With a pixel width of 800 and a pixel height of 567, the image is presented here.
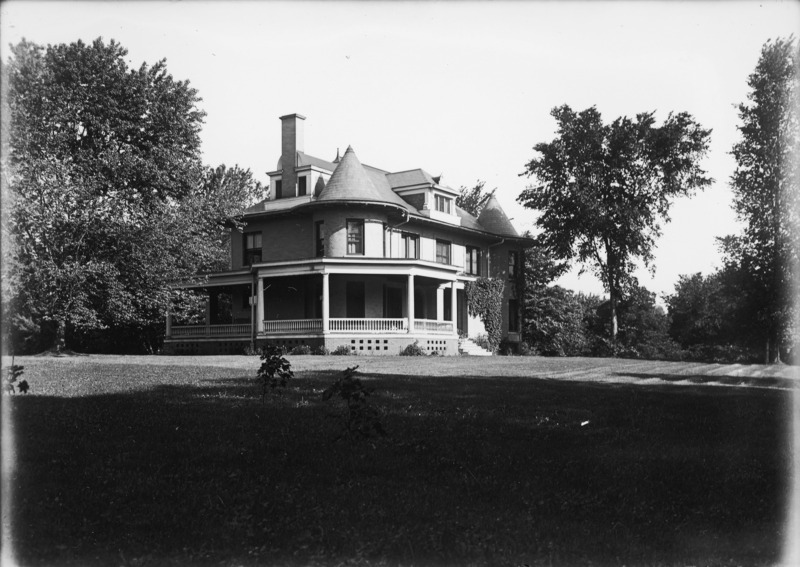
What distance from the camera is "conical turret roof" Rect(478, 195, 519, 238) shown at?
44031 mm

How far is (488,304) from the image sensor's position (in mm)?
41719

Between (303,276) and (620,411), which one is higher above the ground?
(303,276)

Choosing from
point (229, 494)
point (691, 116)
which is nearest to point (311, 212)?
point (691, 116)

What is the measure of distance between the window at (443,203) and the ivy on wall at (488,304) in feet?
14.4

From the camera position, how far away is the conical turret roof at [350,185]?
112ft

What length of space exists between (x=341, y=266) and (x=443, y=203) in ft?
31.9

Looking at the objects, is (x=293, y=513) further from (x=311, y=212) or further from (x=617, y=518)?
(x=311, y=212)

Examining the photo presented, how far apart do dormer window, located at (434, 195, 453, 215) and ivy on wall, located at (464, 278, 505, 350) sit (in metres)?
4.38

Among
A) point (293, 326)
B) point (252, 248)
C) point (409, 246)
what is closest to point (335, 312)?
point (293, 326)

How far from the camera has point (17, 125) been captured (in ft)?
81.8

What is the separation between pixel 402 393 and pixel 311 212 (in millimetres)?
23948

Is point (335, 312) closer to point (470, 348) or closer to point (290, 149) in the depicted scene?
point (470, 348)

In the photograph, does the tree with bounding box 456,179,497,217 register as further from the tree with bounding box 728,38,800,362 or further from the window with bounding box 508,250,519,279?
the tree with bounding box 728,38,800,362

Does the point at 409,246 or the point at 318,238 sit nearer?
the point at 318,238
